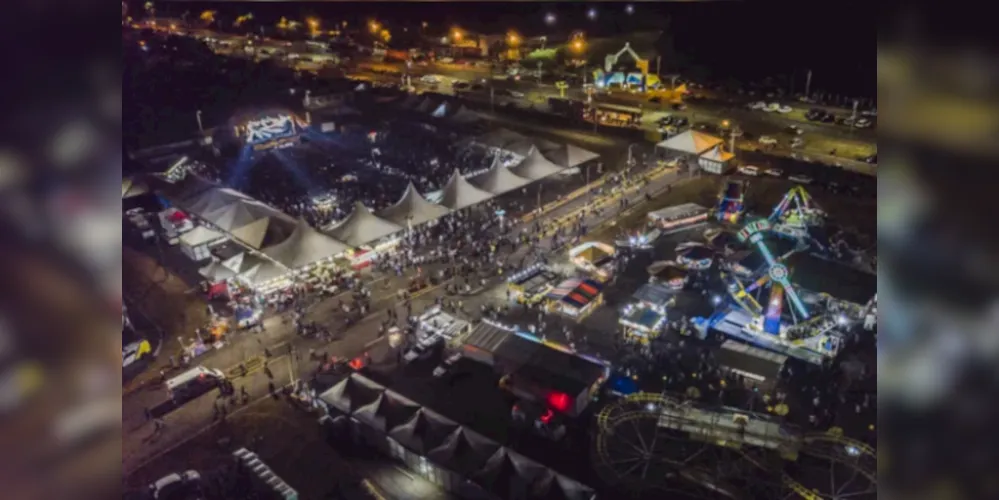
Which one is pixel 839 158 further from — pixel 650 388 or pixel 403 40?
pixel 403 40

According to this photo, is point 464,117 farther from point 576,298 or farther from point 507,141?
point 576,298

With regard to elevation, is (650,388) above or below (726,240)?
below

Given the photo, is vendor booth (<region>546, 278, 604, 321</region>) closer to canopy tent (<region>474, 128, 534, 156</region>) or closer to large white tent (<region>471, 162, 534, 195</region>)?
large white tent (<region>471, 162, 534, 195</region>)

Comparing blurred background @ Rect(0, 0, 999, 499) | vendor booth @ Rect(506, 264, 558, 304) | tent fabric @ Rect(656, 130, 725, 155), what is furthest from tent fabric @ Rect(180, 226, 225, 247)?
blurred background @ Rect(0, 0, 999, 499)

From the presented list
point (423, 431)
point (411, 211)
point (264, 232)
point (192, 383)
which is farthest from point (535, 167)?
point (423, 431)

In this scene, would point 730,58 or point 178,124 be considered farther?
point 730,58

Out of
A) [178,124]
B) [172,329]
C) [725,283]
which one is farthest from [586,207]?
[178,124]

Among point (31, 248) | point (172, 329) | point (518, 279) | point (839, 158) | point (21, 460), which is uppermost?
point (31, 248)

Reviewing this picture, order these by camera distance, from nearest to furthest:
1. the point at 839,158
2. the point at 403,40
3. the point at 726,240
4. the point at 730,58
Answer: the point at 726,240 < the point at 839,158 < the point at 730,58 < the point at 403,40
